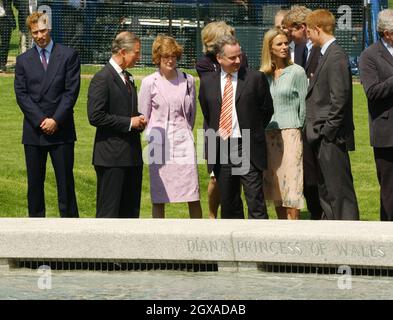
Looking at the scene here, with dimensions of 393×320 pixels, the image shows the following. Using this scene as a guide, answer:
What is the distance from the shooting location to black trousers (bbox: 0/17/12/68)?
806 inches

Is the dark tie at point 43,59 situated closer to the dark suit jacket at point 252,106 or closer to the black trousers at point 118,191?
the black trousers at point 118,191

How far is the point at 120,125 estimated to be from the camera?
11.3 metres

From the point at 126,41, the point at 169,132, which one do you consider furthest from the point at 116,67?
the point at 169,132

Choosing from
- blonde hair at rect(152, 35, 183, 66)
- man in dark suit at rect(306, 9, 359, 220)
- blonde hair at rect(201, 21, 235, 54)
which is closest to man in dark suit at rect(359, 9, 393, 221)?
man in dark suit at rect(306, 9, 359, 220)

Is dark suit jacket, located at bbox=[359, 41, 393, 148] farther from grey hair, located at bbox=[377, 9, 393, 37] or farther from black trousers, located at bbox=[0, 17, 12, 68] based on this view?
black trousers, located at bbox=[0, 17, 12, 68]

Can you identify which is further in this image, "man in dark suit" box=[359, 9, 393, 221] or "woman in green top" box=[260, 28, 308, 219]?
"woman in green top" box=[260, 28, 308, 219]

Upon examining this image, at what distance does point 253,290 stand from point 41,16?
12.0 ft

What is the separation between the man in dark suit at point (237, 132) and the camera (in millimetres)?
11211

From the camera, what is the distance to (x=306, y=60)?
40.0ft

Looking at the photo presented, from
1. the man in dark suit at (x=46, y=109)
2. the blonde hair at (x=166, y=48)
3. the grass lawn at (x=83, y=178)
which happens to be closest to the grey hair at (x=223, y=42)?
the blonde hair at (x=166, y=48)

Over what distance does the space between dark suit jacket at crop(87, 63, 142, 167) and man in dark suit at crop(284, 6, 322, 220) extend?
145cm

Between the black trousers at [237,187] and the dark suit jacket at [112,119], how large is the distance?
73 centimetres

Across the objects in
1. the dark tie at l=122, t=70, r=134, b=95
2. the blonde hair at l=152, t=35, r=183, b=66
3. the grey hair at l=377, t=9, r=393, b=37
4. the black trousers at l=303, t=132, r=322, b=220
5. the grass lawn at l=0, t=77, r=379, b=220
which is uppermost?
the grey hair at l=377, t=9, r=393, b=37
